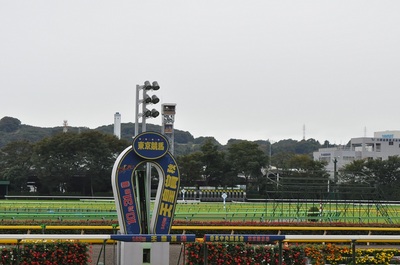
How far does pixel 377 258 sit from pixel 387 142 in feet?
278

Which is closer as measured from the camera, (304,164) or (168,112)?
(168,112)

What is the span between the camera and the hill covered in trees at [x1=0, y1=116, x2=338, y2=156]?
140375 mm

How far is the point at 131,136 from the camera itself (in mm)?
159500

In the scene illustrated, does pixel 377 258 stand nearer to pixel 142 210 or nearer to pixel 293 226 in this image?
pixel 142 210

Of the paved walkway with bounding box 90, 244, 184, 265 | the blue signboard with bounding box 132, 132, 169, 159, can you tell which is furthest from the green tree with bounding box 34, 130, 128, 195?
the blue signboard with bounding box 132, 132, 169, 159

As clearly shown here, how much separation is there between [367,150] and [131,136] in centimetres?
6847

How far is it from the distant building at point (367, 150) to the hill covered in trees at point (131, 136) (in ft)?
103

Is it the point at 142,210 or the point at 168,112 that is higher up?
the point at 168,112

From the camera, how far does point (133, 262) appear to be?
15805mm

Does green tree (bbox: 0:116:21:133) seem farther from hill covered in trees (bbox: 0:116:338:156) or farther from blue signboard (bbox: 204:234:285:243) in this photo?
blue signboard (bbox: 204:234:285:243)

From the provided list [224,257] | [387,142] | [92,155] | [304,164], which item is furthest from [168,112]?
[387,142]

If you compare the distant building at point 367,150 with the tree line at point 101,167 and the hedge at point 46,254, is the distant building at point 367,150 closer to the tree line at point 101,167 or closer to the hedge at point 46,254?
the tree line at point 101,167

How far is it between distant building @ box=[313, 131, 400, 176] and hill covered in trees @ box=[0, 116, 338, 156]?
103ft

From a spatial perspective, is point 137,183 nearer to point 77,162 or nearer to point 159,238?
point 159,238
